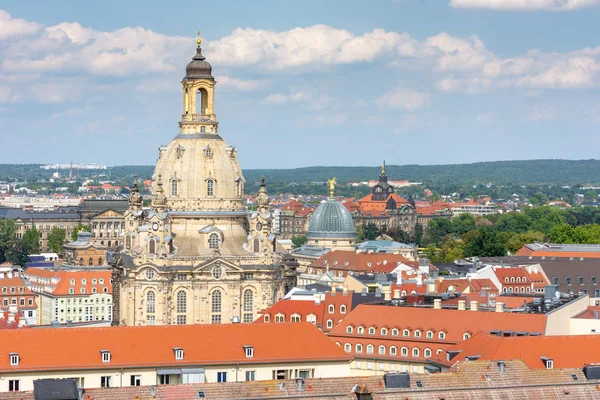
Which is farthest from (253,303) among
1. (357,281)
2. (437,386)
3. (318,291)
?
(437,386)

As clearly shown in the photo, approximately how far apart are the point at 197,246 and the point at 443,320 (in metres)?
35.6

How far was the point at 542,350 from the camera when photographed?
93.8m

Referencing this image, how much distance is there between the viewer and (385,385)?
78375 millimetres

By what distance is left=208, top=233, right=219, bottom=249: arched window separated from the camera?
475 ft

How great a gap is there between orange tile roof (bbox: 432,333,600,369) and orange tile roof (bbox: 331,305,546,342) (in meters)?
13.1

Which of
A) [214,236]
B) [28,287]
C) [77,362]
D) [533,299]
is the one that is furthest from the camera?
[28,287]

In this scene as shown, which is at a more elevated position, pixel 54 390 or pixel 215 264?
pixel 215 264

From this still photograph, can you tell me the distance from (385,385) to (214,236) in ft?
222

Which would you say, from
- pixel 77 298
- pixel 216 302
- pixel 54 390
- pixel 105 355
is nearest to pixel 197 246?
pixel 216 302

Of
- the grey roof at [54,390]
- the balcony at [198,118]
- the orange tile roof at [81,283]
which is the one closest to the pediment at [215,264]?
the balcony at [198,118]

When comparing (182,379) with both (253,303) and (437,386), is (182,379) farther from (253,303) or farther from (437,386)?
(253,303)

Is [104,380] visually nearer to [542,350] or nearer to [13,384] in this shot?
[13,384]

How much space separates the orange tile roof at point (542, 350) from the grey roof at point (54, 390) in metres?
27.1

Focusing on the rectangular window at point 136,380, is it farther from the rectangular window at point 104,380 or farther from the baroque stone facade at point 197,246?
the baroque stone facade at point 197,246
